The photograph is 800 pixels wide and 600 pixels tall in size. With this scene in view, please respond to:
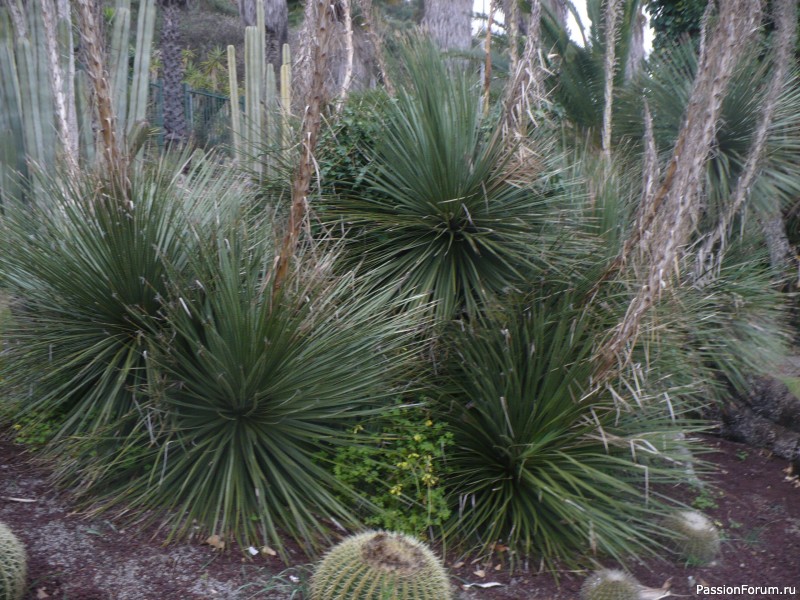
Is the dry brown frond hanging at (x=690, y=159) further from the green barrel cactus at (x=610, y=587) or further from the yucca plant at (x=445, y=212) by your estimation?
the green barrel cactus at (x=610, y=587)

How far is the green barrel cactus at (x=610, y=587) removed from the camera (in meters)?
4.08

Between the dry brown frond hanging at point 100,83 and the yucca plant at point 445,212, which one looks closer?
the dry brown frond hanging at point 100,83

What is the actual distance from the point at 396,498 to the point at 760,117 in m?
5.95

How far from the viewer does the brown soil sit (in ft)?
12.5

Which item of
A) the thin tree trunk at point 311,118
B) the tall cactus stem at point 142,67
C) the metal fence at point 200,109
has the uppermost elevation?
the metal fence at point 200,109

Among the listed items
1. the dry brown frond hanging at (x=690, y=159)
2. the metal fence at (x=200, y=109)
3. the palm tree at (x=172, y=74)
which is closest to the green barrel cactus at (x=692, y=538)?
the dry brown frond hanging at (x=690, y=159)

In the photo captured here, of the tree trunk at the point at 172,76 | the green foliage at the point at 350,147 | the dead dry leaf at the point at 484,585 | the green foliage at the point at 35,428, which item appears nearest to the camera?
the dead dry leaf at the point at 484,585

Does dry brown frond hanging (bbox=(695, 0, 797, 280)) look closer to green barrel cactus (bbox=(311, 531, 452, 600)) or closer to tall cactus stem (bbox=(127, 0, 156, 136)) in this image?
green barrel cactus (bbox=(311, 531, 452, 600))

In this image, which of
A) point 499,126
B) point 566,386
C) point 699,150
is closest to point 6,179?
point 499,126

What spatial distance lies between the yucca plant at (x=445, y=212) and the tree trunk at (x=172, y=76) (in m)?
11.5

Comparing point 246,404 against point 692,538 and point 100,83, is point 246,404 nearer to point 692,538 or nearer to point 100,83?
point 100,83

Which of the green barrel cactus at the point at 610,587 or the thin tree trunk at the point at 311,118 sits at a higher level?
the thin tree trunk at the point at 311,118

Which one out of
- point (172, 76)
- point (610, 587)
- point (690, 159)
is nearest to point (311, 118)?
point (690, 159)

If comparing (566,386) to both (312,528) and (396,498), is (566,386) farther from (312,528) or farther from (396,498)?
(312,528)
